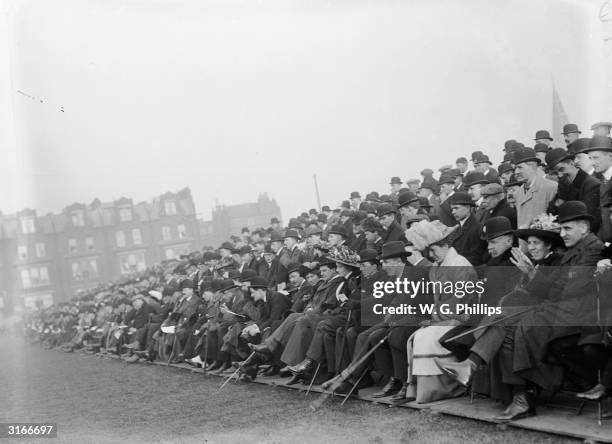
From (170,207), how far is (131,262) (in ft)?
21.8

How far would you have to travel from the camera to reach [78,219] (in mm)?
60000

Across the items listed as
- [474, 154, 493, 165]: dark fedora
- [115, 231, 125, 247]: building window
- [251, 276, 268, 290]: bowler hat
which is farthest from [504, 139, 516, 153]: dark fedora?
[115, 231, 125, 247]: building window

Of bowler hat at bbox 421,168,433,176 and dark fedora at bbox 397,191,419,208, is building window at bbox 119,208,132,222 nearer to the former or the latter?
bowler hat at bbox 421,168,433,176

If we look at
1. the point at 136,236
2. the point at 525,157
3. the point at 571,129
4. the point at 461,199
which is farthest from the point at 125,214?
the point at 525,157

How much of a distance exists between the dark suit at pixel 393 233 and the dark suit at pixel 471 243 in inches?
49.4

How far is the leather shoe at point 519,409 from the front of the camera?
5609 mm

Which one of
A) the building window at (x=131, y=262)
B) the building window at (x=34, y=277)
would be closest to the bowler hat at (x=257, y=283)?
the building window at (x=34, y=277)

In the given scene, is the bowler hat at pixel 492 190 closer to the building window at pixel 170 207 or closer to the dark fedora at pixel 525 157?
the dark fedora at pixel 525 157

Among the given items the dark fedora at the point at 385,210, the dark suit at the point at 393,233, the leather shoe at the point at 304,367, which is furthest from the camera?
the dark fedora at the point at 385,210

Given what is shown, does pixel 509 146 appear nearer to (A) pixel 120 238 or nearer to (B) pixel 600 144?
(B) pixel 600 144

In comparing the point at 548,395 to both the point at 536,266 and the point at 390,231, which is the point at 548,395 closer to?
the point at 536,266

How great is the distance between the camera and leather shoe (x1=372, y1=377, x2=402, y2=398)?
23.9 ft

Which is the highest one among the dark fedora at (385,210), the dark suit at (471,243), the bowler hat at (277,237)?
the dark fedora at (385,210)

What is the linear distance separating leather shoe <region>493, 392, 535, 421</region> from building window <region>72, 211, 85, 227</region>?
190 feet
